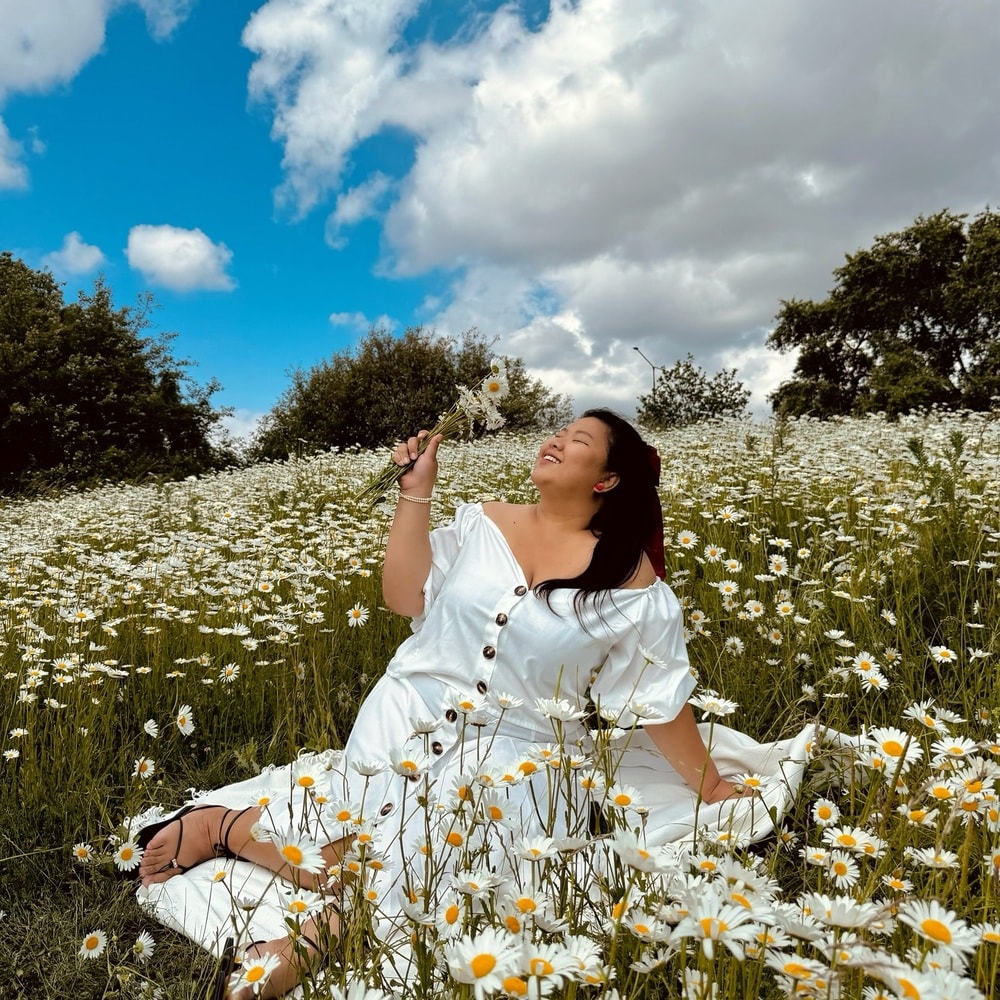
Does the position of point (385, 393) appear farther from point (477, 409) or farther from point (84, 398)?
point (477, 409)

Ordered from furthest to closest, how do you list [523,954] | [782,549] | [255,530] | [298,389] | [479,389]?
[298,389]
[255,530]
[782,549]
[479,389]
[523,954]

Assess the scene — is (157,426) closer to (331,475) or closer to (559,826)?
(331,475)

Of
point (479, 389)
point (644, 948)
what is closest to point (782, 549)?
point (479, 389)

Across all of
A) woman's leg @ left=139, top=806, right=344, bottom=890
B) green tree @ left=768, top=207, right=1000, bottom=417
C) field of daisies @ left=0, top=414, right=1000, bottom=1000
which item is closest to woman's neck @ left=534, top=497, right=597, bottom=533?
field of daisies @ left=0, top=414, right=1000, bottom=1000

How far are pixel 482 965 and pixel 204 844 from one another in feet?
6.13

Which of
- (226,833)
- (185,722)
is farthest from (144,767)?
(226,833)

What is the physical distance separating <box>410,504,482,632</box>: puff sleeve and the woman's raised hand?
245 millimetres

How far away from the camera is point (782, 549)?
4.45m

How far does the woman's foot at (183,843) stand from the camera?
2328mm

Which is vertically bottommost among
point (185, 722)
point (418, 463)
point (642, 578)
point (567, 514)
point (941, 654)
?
point (941, 654)

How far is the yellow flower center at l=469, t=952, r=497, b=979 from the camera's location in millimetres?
875

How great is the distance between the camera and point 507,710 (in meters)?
2.33

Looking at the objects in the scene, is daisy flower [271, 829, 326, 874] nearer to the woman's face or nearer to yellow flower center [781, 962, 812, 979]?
yellow flower center [781, 962, 812, 979]

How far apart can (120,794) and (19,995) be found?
40.1 inches
